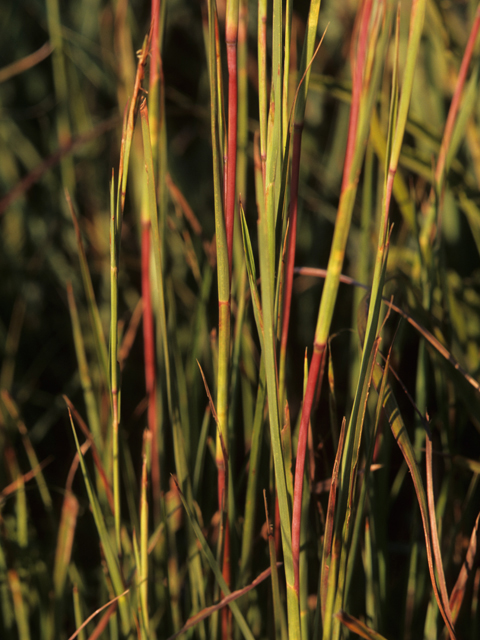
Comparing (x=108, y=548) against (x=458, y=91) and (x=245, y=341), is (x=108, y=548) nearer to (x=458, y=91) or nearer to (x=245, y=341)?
(x=245, y=341)

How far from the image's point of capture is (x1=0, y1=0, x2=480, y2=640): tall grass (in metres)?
0.25

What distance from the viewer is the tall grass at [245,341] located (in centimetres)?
25

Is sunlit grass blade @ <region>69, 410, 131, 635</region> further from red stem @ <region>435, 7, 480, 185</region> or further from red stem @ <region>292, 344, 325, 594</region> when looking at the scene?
red stem @ <region>435, 7, 480, 185</region>

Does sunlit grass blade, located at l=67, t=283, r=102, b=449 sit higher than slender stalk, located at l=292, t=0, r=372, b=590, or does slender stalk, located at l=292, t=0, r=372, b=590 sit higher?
slender stalk, located at l=292, t=0, r=372, b=590

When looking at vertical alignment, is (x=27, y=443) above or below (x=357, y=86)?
below

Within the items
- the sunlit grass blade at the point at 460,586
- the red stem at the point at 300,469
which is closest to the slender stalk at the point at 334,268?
the red stem at the point at 300,469

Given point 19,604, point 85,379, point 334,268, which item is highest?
point 334,268

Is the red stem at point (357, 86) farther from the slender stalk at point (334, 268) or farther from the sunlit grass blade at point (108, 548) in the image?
the sunlit grass blade at point (108, 548)

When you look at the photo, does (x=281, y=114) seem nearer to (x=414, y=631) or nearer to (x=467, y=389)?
A: (x=467, y=389)

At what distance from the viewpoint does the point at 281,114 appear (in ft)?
0.76

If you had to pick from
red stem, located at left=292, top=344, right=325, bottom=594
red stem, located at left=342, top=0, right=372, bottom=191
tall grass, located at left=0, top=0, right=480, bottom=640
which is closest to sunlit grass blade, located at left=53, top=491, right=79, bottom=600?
tall grass, located at left=0, top=0, right=480, bottom=640

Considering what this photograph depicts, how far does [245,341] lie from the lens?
42 cm

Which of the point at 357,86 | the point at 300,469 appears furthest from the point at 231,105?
the point at 300,469

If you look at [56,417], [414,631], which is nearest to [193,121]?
[56,417]
